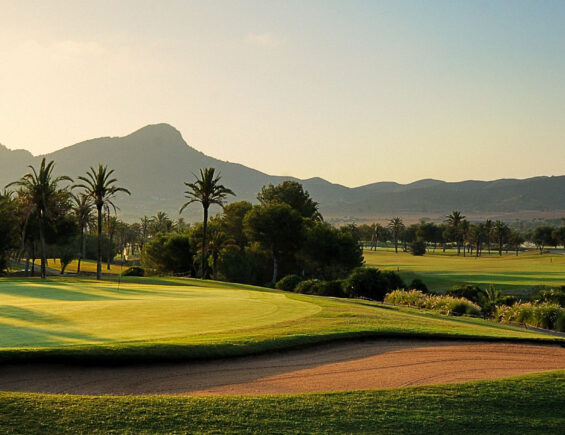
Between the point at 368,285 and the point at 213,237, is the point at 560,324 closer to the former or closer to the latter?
the point at 368,285

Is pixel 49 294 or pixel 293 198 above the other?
pixel 293 198

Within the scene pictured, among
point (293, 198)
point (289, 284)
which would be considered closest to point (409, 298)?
point (289, 284)

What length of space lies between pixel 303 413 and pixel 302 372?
3.91 metres

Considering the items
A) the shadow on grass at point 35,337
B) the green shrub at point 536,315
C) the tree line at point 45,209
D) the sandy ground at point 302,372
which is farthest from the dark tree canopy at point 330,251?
the shadow on grass at point 35,337

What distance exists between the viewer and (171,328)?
1594 cm

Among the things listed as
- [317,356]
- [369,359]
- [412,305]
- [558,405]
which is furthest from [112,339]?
[412,305]

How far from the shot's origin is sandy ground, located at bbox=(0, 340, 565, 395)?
11.0m

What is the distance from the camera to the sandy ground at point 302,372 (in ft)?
36.0

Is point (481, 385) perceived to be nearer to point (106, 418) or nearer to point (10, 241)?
point (106, 418)

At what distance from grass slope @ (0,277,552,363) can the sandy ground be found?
1.12ft

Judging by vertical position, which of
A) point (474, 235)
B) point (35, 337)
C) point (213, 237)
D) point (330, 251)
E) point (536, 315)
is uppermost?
point (474, 235)

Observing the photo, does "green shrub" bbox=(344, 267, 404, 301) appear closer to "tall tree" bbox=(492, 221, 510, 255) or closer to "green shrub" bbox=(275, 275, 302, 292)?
"green shrub" bbox=(275, 275, 302, 292)

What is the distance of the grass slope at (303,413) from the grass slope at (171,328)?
331 cm

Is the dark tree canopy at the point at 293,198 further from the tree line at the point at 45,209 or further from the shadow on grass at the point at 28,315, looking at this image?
the shadow on grass at the point at 28,315
